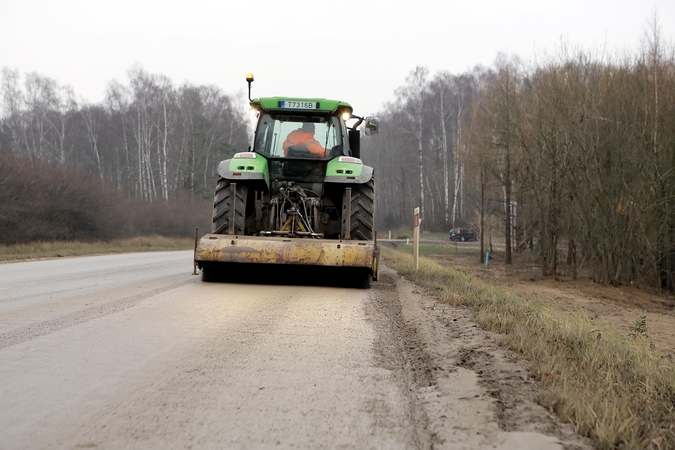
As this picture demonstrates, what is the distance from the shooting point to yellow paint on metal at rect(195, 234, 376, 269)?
9.41 meters

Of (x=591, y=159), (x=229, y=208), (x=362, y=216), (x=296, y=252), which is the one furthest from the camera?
(x=591, y=159)

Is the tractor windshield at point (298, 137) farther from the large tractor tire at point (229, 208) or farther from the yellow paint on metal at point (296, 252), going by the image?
the yellow paint on metal at point (296, 252)

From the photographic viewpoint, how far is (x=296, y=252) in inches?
371

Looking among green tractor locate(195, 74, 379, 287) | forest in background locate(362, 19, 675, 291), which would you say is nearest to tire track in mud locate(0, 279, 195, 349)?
green tractor locate(195, 74, 379, 287)

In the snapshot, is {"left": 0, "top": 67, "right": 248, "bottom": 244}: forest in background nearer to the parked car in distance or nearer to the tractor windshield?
the parked car in distance

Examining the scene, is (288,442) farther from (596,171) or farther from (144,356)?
(596,171)

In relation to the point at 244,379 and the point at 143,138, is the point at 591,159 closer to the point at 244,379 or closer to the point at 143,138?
the point at 244,379

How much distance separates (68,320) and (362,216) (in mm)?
5353

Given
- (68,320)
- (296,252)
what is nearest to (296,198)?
(296,252)

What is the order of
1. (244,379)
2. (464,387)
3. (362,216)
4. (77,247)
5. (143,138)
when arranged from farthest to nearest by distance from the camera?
(143,138), (77,247), (362,216), (244,379), (464,387)

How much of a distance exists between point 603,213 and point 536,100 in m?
4.21

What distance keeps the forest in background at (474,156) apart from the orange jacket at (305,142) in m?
9.25

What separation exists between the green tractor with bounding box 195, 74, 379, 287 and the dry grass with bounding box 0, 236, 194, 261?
11.6 metres

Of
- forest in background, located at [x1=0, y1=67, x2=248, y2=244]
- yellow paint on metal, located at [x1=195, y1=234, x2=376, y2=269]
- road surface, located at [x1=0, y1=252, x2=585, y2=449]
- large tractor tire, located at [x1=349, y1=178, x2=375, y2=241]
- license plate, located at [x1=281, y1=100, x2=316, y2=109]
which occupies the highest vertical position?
forest in background, located at [x1=0, y1=67, x2=248, y2=244]
